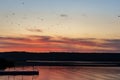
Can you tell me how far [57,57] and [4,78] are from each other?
67842 millimetres

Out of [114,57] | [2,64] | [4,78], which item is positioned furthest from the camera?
[114,57]

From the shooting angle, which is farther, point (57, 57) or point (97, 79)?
point (57, 57)

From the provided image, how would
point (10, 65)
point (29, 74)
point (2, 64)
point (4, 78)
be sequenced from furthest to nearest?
point (10, 65) → point (2, 64) → point (29, 74) → point (4, 78)

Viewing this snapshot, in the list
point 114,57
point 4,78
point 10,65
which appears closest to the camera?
point 4,78

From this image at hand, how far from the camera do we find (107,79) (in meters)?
39.4

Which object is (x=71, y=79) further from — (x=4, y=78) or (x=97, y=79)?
(x=4, y=78)

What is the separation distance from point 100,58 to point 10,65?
1931 inches

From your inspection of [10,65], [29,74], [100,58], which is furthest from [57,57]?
[29,74]

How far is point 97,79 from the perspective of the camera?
39219mm

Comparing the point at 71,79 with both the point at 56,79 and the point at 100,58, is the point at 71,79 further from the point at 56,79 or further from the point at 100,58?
the point at 100,58

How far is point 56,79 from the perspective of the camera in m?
39.3

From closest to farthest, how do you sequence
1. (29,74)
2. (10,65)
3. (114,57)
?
(29,74), (10,65), (114,57)

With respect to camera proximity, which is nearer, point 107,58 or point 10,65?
point 10,65

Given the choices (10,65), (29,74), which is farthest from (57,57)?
(29,74)
